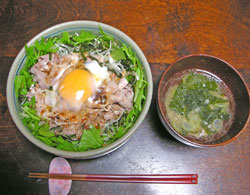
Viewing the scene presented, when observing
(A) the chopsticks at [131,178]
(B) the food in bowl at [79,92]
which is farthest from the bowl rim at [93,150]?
(A) the chopsticks at [131,178]

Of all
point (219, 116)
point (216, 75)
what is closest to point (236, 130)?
point (219, 116)

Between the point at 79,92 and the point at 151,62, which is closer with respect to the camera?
the point at 79,92

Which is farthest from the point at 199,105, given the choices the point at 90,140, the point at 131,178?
the point at 90,140

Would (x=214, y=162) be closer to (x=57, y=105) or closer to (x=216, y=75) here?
(x=216, y=75)

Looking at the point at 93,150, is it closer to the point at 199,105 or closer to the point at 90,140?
the point at 90,140

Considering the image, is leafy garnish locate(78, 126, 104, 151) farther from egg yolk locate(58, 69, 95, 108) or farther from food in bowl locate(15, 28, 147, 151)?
egg yolk locate(58, 69, 95, 108)

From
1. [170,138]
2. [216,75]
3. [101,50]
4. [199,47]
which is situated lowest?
[170,138]

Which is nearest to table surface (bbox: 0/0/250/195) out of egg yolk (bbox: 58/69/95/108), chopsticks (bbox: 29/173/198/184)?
chopsticks (bbox: 29/173/198/184)

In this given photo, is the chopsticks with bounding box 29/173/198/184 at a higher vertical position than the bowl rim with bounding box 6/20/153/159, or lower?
lower
